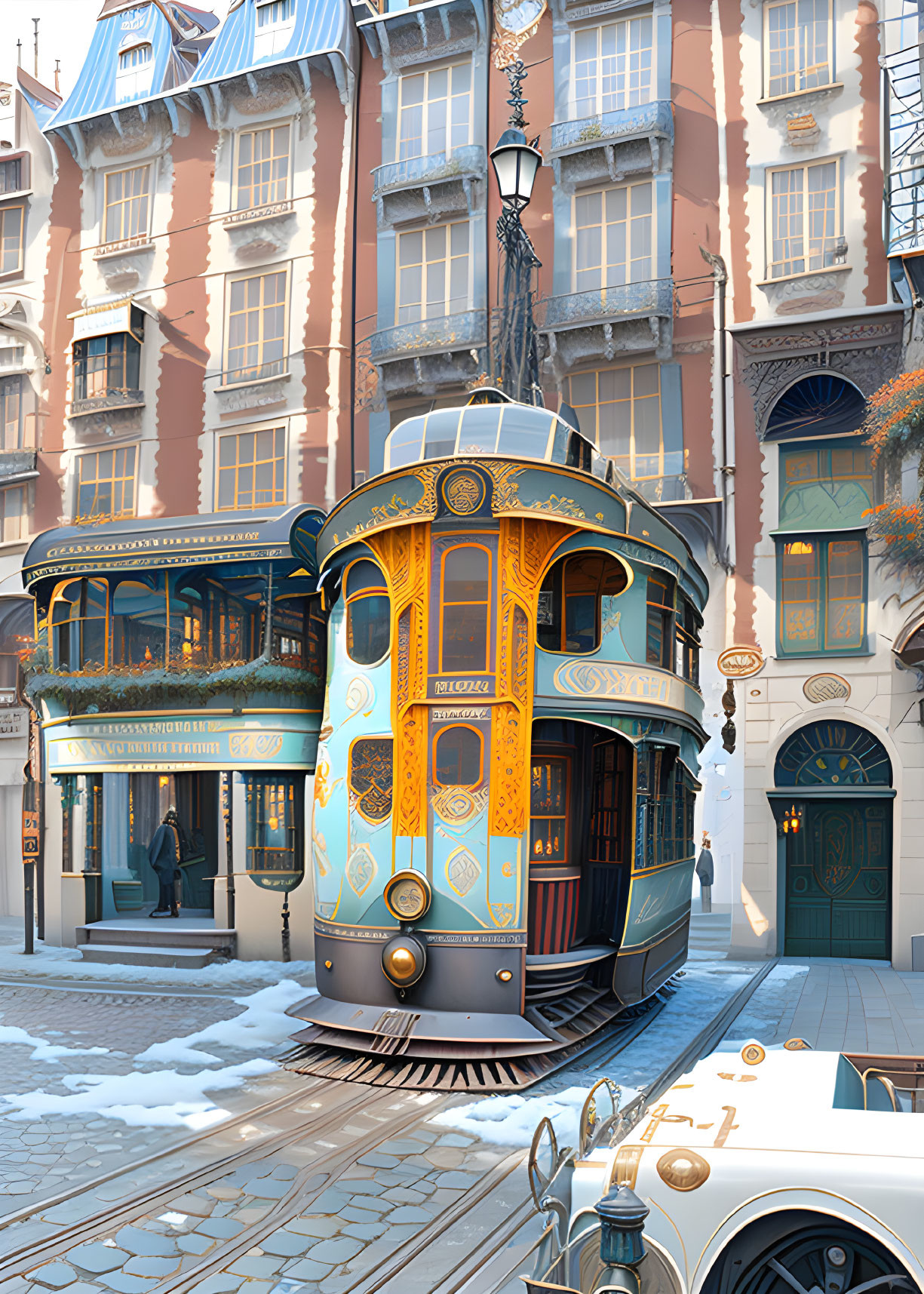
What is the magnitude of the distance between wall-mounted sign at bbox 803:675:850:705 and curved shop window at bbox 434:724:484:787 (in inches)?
375

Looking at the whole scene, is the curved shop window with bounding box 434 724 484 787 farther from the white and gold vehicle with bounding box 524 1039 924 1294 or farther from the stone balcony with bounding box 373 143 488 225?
the stone balcony with bounding box 373 143 488 225

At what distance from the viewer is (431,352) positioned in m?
21.4

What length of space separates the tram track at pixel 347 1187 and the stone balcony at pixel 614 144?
16605 mm

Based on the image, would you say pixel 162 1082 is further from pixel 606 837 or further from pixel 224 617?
pixel 224 617

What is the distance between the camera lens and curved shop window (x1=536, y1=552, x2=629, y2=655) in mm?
12156

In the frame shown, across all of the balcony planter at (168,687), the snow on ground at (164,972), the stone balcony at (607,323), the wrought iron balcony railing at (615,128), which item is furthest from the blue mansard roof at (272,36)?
the snow on ground at (164,972)

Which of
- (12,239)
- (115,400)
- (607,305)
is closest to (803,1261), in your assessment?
(607,305)

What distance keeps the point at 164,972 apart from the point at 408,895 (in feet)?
24.4

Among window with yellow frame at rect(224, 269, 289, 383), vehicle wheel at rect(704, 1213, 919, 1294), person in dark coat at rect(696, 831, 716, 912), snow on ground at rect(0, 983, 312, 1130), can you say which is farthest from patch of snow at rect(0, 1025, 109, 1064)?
A: window with yellow frame at rect(224, 269, 289, 383)

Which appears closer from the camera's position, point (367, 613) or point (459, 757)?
point (459, 757)

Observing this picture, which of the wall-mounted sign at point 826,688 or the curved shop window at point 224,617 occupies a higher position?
the curved shop window at point 224,617

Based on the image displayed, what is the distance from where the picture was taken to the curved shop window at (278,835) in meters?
17.4

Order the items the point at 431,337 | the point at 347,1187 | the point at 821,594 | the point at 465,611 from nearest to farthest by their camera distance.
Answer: the point at 347,1187 < the point at 465,611 < the point at 821,594 < the point at 431,337

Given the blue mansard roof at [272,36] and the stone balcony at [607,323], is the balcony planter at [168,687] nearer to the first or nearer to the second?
the stone balcony at [607,323]
